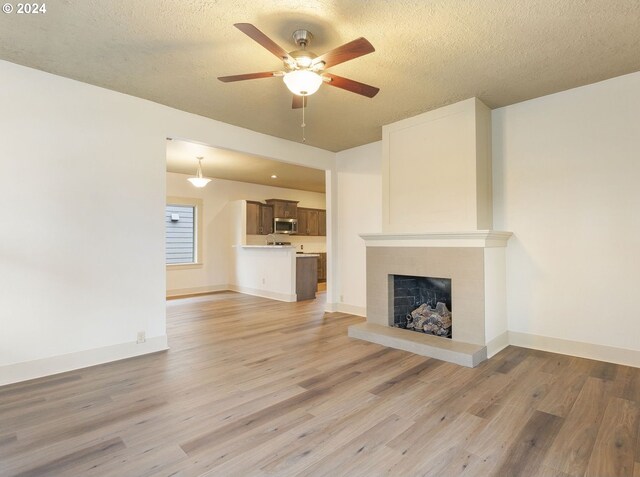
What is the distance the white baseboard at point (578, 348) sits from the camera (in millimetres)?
2980

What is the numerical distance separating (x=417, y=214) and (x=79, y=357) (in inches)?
152

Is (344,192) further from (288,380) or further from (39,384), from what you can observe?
(39,384)

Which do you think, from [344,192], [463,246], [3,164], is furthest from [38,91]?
[463,246]

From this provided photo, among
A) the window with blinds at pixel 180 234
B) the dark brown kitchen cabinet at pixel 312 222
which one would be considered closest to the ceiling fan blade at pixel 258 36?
the window with blinds at pixel 180 234

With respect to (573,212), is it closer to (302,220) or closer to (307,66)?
(307,66)

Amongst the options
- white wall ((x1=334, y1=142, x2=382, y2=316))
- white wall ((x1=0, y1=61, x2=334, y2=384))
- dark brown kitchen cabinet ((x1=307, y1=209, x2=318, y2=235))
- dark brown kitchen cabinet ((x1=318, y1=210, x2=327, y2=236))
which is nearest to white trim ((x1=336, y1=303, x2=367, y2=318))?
white wall ((x1=334, y1=142, x2=382, y2=316))

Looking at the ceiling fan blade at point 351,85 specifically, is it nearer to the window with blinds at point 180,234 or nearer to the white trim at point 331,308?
the white trim at point 331,308

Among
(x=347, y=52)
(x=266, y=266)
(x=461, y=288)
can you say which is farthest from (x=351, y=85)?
(x=266, y=266)

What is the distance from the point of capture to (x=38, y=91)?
289cm

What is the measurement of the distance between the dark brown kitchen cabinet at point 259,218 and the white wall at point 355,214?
3096 mm

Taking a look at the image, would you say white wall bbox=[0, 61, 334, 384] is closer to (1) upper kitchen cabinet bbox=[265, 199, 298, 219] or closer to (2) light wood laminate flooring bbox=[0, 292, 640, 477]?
(2) light wood laminate flooring bbox=[0, 292, 640, 477]

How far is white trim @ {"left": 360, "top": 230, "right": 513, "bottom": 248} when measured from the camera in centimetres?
329

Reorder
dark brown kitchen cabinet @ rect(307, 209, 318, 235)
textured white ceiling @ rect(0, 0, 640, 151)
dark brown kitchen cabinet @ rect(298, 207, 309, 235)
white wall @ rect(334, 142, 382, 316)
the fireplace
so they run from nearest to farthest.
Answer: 1. textured white ceiling @ rect(0, 0, 640, 151)
2. the fireplace
3. white wall @ rect(334, 142, 382, 316)
4. dark brown kitchen cabinet @ rect(298, 207, 309, 235)
5. dark brown kitchen cabinet @ rect(307, 209, 318, 235)

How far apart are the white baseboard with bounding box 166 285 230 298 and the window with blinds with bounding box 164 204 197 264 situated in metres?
0.66
